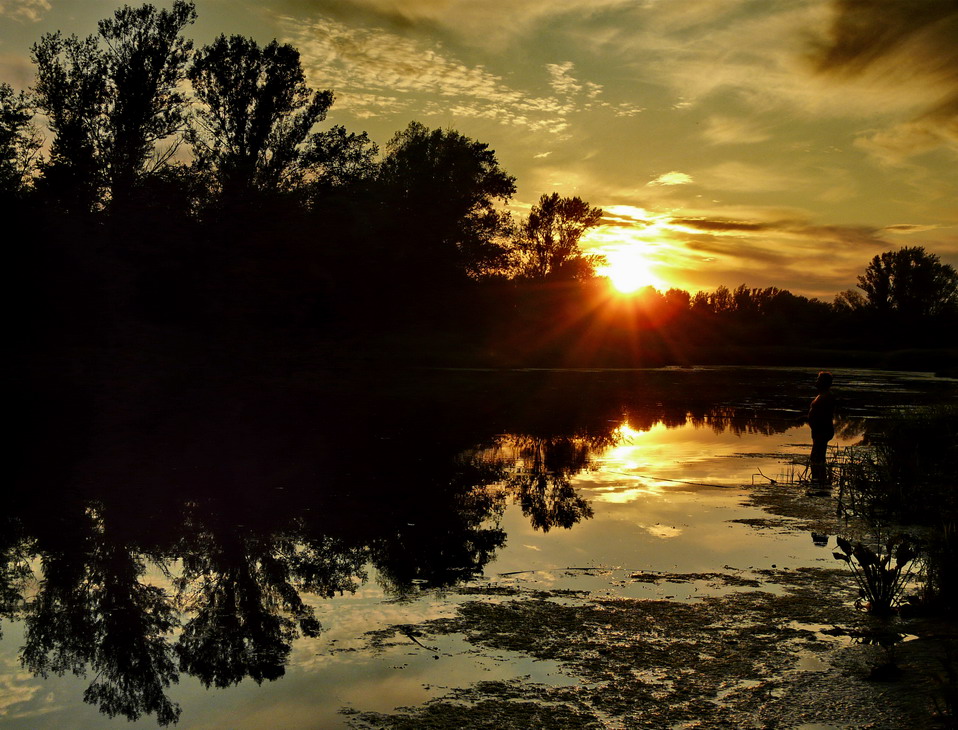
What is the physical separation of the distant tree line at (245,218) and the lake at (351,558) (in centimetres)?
2052

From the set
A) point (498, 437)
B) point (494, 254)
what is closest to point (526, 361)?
point (494, 254)

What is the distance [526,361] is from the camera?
63750 mm

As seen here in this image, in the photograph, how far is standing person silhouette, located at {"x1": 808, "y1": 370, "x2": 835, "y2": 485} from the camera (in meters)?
15.4

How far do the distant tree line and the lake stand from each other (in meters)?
20.5

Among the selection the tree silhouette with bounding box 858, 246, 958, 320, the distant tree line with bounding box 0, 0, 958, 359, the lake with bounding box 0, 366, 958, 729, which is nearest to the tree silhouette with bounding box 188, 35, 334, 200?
the distant tree line with bounding box 0, 0, 958, 359

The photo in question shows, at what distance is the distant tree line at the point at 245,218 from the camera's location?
40.9m

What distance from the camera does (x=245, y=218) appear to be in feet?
163

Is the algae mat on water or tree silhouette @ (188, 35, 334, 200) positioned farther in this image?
tree silhouette @ (188, 35, 334, 200)

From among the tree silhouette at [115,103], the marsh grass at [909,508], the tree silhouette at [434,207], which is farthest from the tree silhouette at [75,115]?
the marsh grass at [909,508]

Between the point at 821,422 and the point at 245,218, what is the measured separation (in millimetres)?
41880

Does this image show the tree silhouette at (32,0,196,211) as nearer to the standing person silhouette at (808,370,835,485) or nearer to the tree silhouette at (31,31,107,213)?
the tree silhouette at (31,31,107,213)

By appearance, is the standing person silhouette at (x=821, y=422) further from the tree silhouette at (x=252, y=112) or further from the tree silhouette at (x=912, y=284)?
the tree silhouette at (x=912, y=284)

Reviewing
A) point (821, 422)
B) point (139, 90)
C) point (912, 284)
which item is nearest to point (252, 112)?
point (139, 90)

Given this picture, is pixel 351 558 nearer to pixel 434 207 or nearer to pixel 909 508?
pixel 909 508
